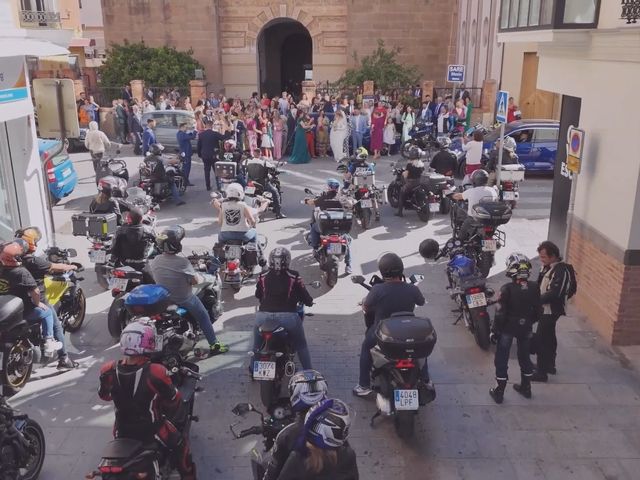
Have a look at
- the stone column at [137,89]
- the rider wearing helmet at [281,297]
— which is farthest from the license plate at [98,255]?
the stone column at [137,89]

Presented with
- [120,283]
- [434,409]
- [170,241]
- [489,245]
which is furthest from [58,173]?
[434,409]

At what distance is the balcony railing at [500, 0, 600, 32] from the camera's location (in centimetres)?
866

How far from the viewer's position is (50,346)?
7.40 meters

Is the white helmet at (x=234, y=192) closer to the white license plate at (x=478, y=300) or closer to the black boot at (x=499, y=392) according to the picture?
the white license plate at (x=478, y=300)

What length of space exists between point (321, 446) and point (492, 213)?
6690mm

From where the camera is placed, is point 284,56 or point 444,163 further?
point 284,56

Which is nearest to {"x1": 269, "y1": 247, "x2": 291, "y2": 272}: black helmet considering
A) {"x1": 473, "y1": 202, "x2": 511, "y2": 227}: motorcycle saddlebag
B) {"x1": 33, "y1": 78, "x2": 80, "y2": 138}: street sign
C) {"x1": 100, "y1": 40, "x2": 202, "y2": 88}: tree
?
{"x1": 473, "y1": 202, "x2": 511, "y2": 227}: motorcycle saddlebag

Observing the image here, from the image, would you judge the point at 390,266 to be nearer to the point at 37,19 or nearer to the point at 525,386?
the point at 525,386

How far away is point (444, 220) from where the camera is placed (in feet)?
45.3

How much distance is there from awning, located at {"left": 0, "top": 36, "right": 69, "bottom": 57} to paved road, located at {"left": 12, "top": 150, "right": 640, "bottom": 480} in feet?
11.7

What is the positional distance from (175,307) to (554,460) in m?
4.26

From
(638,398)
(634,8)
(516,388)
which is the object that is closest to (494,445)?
(516,388)

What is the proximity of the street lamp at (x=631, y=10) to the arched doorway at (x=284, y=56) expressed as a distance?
86.1ft

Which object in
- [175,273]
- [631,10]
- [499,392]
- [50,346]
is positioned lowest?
[499,392]
